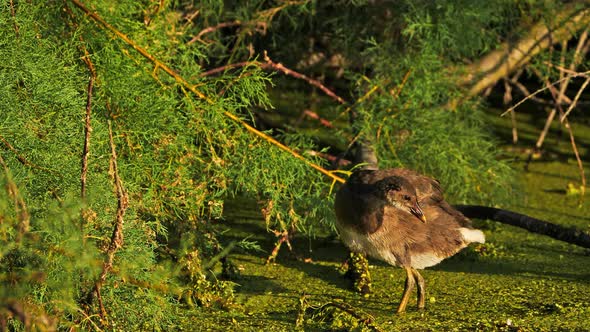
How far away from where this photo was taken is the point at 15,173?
2.95 meters

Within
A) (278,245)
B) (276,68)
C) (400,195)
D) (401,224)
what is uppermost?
(276,68)

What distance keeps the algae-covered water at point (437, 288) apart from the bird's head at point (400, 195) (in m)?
0.38

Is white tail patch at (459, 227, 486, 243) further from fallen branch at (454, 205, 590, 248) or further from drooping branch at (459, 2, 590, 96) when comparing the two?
drooping branch at (459, 2, 590, 96)

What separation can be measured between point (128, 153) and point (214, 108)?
14.8 inches

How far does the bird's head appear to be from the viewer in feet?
11.3

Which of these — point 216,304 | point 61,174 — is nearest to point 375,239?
point 216,304

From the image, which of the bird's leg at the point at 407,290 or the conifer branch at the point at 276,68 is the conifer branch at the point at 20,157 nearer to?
the conifer branch at the point at 276,68

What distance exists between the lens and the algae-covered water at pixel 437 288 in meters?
3.34

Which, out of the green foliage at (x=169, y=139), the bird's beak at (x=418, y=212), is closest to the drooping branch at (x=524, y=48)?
the green foliage at (x=169, y=139)

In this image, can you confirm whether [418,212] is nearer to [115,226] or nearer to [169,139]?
[169,139]

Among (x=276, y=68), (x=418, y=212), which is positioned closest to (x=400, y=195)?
(x=418, y=212)

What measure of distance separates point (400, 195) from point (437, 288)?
0.53 metres

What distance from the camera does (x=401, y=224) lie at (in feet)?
11.5

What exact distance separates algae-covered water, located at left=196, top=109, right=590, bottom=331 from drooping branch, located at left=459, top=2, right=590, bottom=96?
715 mm
